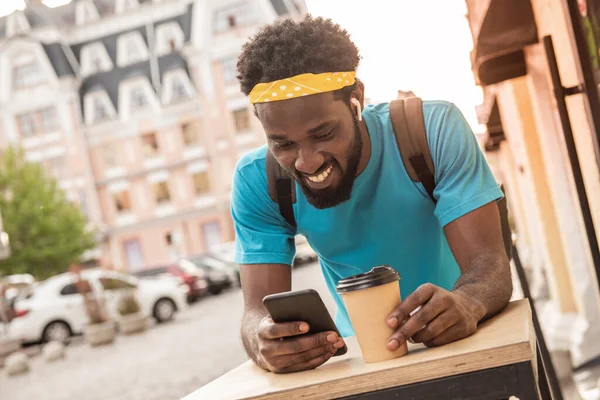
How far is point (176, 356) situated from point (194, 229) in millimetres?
32082

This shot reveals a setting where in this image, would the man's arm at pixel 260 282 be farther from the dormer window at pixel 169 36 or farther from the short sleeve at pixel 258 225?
the dormer window at pixel 169 36

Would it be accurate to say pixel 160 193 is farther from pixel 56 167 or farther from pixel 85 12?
pixel 85 12

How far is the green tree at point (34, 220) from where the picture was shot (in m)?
35.8

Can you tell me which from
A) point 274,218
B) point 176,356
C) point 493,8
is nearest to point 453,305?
point 274,218

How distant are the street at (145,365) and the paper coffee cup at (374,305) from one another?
283 inches

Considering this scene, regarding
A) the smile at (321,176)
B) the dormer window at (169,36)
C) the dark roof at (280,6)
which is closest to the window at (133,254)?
the dormer window at (169,36)

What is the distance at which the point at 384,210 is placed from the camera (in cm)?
231

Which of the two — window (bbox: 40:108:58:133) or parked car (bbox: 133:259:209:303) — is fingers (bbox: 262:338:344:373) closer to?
parked car (bbox: 133:259:209:303)

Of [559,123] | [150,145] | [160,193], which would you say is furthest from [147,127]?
[559,123]

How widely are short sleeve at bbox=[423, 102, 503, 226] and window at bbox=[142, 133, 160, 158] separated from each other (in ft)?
142

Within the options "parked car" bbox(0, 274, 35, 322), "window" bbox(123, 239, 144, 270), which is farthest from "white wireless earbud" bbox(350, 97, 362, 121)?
"window" bbox(123, 239, 144, 270)

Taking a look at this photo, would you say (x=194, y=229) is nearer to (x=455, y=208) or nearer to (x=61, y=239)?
(x=61, y=239)

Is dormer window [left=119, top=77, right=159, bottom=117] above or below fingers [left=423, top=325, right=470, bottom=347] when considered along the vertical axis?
above

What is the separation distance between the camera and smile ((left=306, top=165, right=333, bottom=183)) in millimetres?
2145
